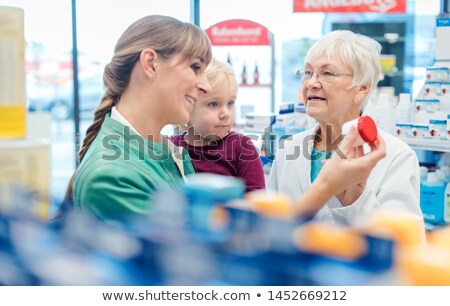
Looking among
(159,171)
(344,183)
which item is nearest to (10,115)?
(159,171)

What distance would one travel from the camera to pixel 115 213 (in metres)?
0.87

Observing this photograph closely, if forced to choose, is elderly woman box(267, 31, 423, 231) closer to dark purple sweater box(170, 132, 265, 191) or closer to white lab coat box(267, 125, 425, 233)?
white lab coat box(267, 125, 425, 233)

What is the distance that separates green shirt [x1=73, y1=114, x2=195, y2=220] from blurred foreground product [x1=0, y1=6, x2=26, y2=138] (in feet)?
0.60

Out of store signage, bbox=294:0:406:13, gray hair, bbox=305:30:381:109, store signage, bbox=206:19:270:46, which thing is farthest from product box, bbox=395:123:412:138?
store signage, bbox=206:19:270:46

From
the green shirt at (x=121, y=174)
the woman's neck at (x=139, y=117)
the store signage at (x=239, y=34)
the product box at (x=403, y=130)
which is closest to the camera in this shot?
the green shirt at (x=121, y=174)

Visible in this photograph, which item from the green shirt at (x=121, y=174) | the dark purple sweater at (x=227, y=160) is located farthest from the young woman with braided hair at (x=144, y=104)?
the dark purple sweater at (x=227, y=160)

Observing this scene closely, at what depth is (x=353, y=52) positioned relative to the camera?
2094 millimetres

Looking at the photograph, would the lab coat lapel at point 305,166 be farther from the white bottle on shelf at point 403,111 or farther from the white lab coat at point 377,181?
the white bottle on shelf at point 403,111

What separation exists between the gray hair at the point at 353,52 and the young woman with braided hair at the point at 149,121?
0.95 metres

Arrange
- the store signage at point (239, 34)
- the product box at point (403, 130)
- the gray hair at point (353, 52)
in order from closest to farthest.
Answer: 1. the gray hair at point (353, 52)
2. the product box at point (403, 130)
3. the store signage at point (239, 34)

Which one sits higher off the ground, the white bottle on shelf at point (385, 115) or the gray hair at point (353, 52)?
the gray hair at point (353, 52)

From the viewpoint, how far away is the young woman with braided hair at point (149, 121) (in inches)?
39.5

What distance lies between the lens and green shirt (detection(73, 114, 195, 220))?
88 centimetres

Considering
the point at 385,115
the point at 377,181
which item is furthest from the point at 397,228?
the point at 385,115
